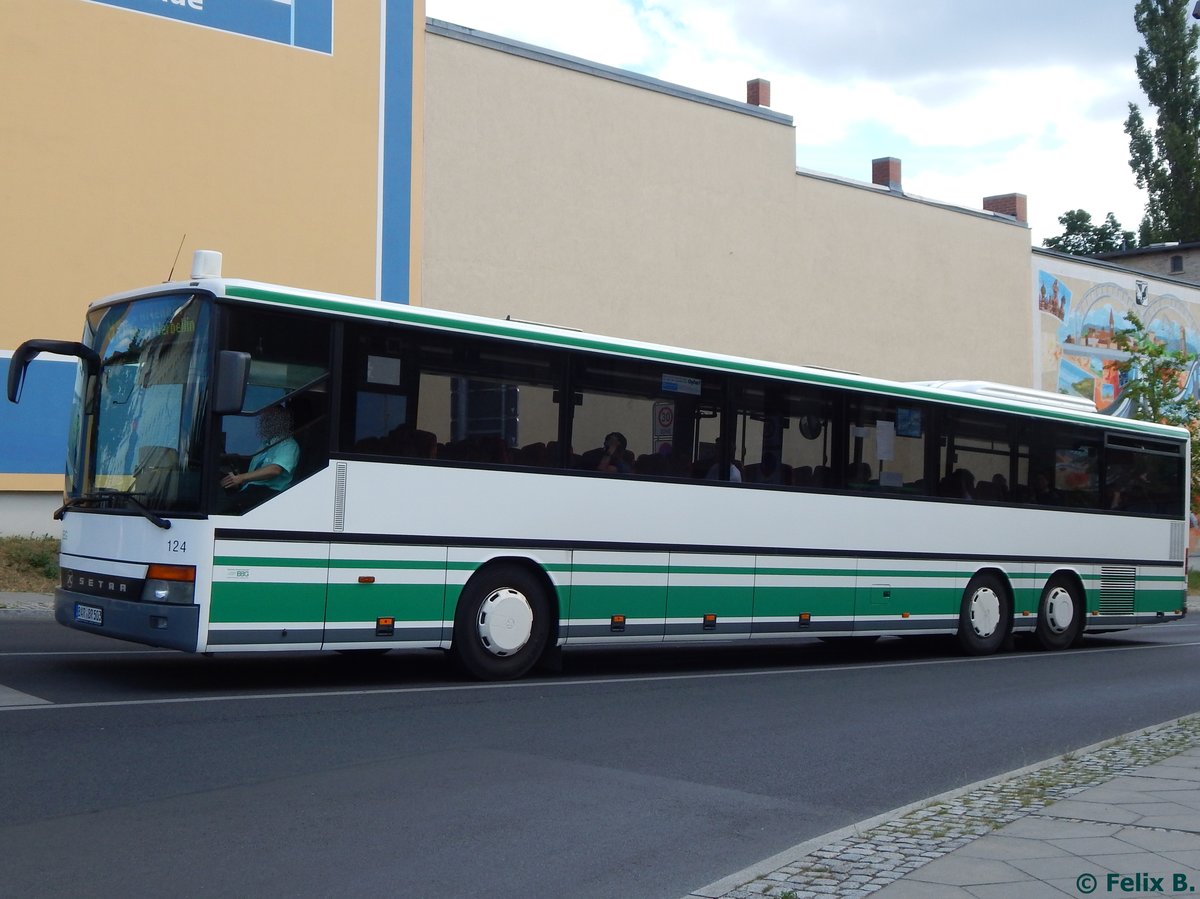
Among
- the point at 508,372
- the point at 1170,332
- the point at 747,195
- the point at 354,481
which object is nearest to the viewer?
the point at 354,481

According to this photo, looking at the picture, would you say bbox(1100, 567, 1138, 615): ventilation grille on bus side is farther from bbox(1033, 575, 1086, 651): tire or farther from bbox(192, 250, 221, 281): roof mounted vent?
bbox(192, 250, 221, 281): roof mounted vent

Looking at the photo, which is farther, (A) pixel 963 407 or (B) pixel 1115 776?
(A) pixel 963 407

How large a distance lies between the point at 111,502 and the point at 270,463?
4.28 ft

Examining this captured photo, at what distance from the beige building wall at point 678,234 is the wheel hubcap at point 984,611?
14.0 metres

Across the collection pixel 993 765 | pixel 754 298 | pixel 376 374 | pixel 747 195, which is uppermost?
pixel 747 195

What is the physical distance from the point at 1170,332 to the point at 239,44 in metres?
36.5

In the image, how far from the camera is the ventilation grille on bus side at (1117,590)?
19.1 meters

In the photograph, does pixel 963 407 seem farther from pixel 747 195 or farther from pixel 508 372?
pixel 747 195

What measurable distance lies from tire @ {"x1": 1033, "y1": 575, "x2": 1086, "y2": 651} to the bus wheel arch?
8.64 metres

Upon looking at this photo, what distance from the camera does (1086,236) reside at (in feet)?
287

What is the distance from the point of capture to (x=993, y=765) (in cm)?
919

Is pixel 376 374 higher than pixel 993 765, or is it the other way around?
pixel 376 374

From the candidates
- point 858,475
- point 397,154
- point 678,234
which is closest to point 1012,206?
point 678,234

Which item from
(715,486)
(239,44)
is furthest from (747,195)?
(715,486)
